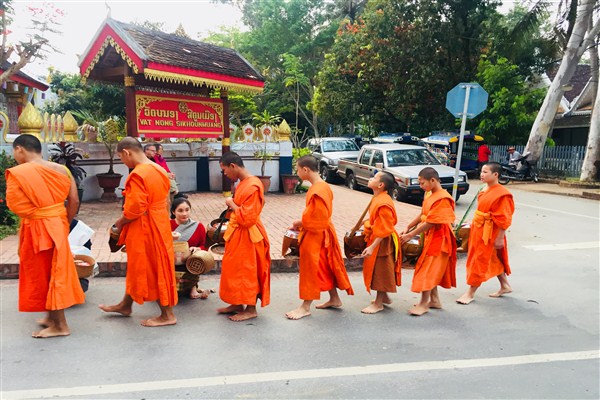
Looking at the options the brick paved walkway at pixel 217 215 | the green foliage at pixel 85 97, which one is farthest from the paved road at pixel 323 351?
the green foliage at pixel 85 97

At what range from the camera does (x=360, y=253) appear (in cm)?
482

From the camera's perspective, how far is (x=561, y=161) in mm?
19188

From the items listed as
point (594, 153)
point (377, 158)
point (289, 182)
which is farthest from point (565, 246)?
point (594, 153)

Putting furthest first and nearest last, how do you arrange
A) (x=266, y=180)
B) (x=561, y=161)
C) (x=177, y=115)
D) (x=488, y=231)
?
(x=561, y=161) → (x=266, y=180) → (x=177, y=115) → (x=488, y=231)

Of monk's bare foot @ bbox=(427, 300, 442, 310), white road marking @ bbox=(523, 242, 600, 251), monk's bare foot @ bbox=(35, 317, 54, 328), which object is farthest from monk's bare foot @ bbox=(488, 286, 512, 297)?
monk's bare foot @ bbox=(35, 317, 54, 328)

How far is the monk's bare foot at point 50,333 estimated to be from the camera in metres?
3.91

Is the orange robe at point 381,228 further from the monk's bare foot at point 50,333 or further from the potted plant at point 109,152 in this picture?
the potted plant at point 109,152

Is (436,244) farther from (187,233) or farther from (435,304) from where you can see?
(187,233)

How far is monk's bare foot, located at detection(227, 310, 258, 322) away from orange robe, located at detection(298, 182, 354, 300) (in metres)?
0.47

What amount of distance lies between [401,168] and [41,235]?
10313 millimetres

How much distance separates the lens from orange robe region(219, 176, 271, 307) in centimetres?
422

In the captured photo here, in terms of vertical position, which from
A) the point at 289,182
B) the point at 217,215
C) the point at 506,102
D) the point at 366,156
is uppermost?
the point at 506,102

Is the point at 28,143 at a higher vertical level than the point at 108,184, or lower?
higher

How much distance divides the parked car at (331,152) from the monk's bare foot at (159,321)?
44.3ft
